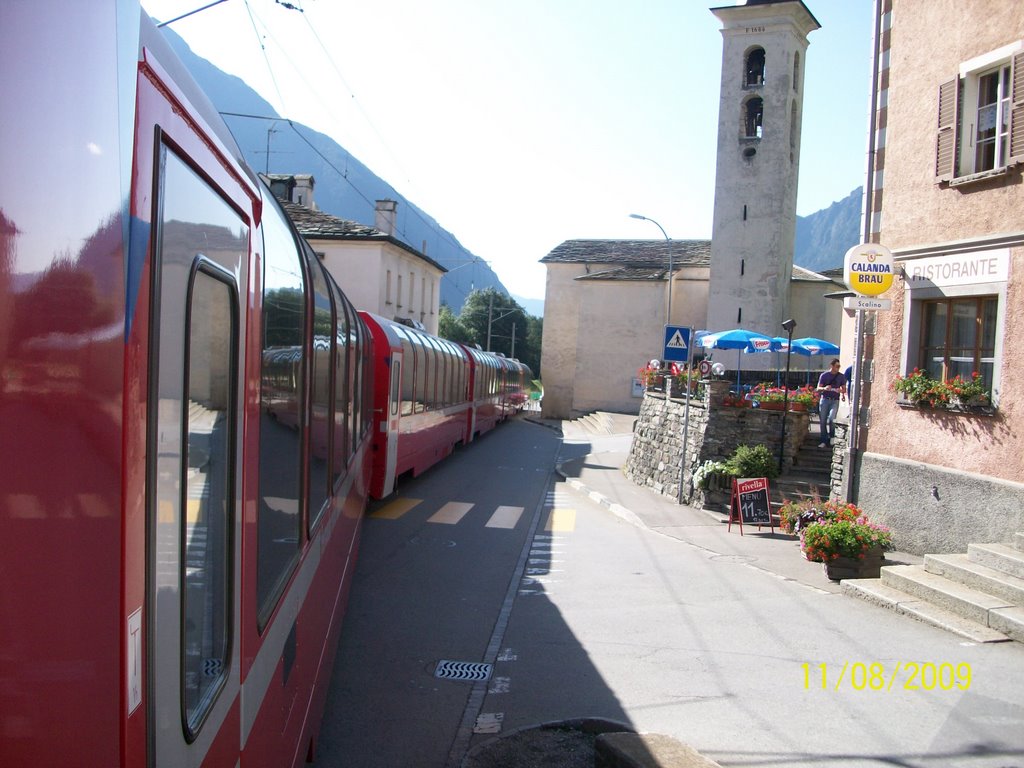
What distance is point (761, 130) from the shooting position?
1560 inches

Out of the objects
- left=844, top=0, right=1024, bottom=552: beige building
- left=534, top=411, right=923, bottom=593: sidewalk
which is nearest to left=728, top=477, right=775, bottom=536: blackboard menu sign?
left=534, top=411, right=923, bottom=593: sidewalk

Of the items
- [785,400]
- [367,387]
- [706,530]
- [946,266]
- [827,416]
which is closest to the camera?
[946,266]

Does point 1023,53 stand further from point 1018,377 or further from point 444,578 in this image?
point 444,578

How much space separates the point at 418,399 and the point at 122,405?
16625mm

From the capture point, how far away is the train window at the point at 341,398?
690cm

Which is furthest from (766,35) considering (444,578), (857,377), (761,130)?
(444,578)

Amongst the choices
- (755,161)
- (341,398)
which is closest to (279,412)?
(341,398)

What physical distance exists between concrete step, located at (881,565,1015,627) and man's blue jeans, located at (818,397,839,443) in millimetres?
7391

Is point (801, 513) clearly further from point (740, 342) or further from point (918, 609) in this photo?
point (740, 342)

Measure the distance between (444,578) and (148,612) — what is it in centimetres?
928

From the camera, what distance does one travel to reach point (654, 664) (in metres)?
7.59

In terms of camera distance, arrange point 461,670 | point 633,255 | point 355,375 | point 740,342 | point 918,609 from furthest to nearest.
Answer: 1. point 633,255
2. point 740,342
3. point 355,375
4. point 918,609
5. point 461,670
